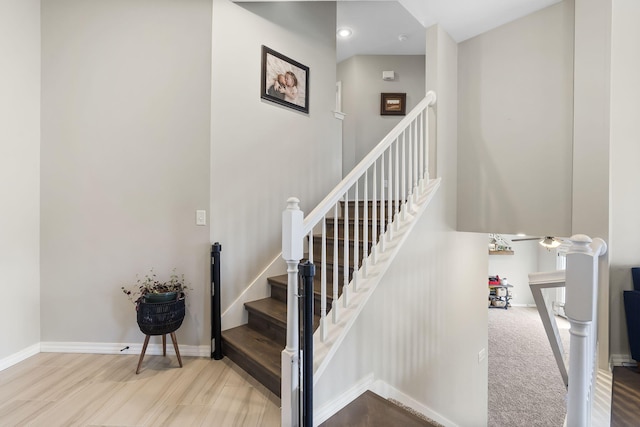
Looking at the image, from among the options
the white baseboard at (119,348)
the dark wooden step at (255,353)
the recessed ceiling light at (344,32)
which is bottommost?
the white baseboard at (119,348)

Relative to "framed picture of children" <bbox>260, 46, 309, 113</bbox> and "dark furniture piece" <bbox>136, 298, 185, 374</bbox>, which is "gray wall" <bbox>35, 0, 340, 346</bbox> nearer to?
"dark furniture piece" <bbox>136, 298, 185, 374</bbox>

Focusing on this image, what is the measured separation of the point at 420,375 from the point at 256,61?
309 cm

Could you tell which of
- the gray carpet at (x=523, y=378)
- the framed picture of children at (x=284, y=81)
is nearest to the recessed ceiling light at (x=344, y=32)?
the framed picture of children at (x=284, y=81)

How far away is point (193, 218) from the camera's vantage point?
92.1 inches

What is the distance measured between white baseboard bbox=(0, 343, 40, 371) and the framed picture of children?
2817 millimetres

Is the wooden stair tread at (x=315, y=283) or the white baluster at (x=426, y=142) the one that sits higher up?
the white baluster at (x=426, y=142)

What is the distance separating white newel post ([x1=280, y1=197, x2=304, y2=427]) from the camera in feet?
4.77

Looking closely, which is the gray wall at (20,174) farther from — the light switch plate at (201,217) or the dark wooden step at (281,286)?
the dark wooden step at (281,286)

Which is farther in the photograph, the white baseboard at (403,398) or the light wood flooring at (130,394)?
the white baseboard at (403,398)

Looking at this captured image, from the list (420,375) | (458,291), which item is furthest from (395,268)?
(458,291)

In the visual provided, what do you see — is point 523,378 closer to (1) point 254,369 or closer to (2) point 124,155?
(1) point 254,369

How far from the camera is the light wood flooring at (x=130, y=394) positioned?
160 centimetres

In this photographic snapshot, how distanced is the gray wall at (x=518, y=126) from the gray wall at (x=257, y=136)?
59.3 inches

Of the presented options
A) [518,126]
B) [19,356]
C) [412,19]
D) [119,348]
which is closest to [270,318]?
[119,348]
